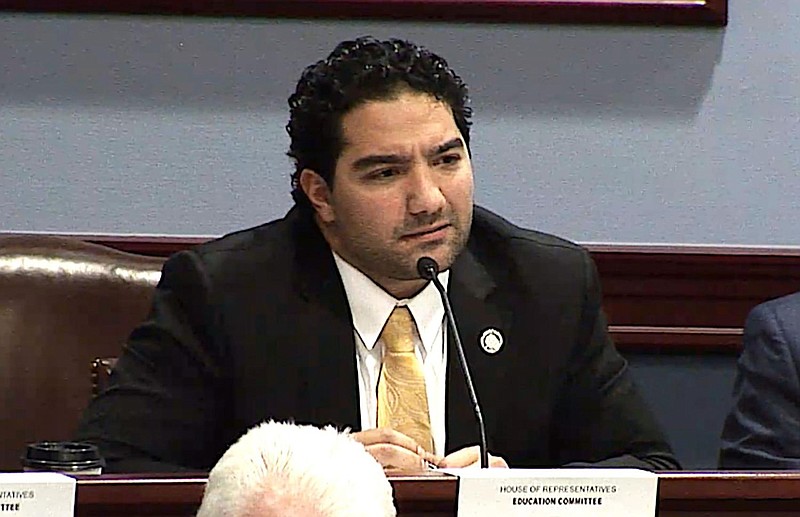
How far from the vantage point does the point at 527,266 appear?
2158 millimetres

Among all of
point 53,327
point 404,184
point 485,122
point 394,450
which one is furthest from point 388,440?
point 485,122

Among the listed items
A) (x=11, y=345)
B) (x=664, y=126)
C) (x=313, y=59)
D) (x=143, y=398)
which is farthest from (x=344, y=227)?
(x=664, y=126)

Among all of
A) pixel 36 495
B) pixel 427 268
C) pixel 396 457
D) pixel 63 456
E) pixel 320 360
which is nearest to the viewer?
pixel 36 495

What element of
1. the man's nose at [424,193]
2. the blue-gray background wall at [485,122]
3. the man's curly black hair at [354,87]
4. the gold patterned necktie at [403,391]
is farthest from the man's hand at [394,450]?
the blue-gray background wall at [485,122]

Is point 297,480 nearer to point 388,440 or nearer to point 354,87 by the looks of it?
point 388,440

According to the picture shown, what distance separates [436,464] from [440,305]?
0.34 meters

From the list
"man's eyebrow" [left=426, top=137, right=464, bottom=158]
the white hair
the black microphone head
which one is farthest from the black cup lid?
"man's eyebrow" [left=426, top=137, right=464, bottom=158]

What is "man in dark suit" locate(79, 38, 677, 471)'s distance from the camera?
78.6 inches

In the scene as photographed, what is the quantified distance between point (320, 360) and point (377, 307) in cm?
11

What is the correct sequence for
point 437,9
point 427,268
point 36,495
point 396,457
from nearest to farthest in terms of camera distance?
point 36,495 < point 396,457 < point 427,268 < point 437,9

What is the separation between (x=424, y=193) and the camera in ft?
6.47

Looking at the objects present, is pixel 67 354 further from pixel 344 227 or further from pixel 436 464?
pixel 436 464

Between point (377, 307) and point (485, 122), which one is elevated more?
point (485, 122)

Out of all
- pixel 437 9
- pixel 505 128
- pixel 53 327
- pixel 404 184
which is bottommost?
pixel 53 327
